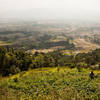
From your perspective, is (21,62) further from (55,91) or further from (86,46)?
(86,46)

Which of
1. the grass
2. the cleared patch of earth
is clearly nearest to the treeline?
the grass

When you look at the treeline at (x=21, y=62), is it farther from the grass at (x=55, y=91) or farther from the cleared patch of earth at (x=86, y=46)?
the cleared patch of earth at (x=86, y=46)

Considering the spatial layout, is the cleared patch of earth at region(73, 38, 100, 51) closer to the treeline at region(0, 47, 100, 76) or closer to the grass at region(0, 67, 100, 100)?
the treeline at region(0, 47, 100, 76)

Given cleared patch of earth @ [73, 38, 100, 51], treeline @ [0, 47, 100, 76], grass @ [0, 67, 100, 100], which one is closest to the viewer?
grass @ [0, 67, 100, 100]

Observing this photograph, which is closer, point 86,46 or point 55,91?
point 55,91

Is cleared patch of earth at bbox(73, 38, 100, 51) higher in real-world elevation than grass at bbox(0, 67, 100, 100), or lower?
lower

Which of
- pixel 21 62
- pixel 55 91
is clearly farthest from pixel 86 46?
pixel 55 91

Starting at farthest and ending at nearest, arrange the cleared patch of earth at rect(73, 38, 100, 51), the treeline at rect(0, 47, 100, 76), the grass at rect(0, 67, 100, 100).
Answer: the cleared patch of earth at rect(73, 38, 100, 51), the treeline at rect(0, 47, 100, 76), the grass at rect(0, 67, 100, 100)

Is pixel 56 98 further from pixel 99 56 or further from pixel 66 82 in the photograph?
pixel 99 56

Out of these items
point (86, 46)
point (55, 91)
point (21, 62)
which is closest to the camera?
point (55, 91)

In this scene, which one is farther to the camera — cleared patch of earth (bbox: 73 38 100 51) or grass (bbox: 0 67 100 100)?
cleared patch of earth (bbox: 73 38 100 51)

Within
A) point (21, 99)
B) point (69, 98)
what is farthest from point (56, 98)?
point (21, 99)

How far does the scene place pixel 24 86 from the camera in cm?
1762

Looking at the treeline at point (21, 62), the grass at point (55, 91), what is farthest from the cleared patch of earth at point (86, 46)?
the grass at point (55, 91)
